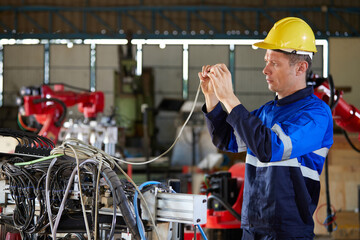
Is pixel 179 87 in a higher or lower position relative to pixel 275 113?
higher

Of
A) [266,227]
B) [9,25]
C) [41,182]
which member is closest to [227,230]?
[266,227]

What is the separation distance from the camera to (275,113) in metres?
2.12

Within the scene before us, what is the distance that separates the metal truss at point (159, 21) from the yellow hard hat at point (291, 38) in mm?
12444

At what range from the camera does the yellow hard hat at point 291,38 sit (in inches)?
84.3

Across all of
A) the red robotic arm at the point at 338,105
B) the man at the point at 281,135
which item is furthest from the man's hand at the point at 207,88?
the red robotic arm at the point at 338,105

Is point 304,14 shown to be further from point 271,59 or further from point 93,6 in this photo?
point 271,59

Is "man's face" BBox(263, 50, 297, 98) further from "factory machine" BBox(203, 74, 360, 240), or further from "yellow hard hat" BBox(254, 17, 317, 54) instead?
"factory machine" BBox(203, 74, 360, 240)

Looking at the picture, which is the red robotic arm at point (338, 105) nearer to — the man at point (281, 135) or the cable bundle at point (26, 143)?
the man at point (281, 135)

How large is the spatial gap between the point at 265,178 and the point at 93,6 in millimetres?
13612

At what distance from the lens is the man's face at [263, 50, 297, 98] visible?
6.83 feet

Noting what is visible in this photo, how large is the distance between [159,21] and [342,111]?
38.0 feet

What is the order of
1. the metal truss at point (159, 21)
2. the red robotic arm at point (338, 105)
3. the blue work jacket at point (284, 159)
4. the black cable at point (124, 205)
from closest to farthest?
the black cable at point (124, 205)
the blue work jacket at point (284, 159)
the red robotic arm at point (338, 105)
the metal truss at point (159, 21)

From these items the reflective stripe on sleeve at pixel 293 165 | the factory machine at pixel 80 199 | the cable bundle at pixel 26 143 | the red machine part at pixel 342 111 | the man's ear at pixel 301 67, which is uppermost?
the man's ear at pixel 301 67

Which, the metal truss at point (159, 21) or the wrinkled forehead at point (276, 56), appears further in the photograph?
the metal truss at point (159, 21)
